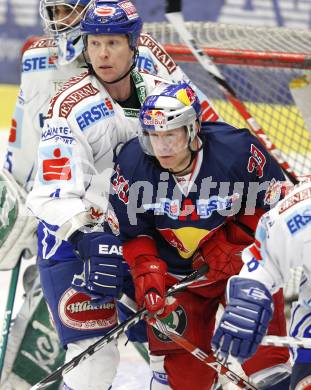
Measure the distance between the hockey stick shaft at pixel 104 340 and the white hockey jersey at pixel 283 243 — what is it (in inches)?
19.3

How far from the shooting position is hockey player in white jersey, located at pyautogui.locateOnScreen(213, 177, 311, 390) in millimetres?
2518

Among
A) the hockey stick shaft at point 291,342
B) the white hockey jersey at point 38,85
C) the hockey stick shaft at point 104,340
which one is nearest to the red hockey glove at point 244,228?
the hockey stick shaft at point 104,340

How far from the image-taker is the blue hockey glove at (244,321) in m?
2.52

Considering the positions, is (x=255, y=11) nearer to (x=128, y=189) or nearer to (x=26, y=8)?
(x=26, y=8)

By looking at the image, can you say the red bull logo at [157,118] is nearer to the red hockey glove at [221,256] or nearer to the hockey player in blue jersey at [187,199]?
the hockey player in blue jersey at [187,199]

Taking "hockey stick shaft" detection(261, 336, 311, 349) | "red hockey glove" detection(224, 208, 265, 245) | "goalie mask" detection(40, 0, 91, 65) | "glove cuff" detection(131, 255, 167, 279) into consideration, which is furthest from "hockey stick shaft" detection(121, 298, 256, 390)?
"goalie mask" detection(40, 0, 91, 65)

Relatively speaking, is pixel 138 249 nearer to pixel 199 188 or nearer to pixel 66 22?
pixel 199 188

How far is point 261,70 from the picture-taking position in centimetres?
434

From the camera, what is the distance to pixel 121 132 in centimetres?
316

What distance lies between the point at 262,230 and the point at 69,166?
655 mm

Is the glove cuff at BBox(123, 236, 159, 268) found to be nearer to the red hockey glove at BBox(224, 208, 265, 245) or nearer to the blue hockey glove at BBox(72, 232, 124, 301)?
the blue hockey glove at BBox(72, 232, 124, 301)

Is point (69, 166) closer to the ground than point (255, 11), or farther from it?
farther from it

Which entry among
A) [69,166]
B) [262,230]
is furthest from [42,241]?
[262,230]

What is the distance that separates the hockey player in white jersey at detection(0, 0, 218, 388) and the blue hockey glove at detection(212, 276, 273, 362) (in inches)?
42.3
